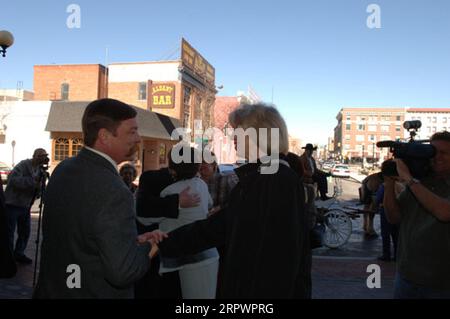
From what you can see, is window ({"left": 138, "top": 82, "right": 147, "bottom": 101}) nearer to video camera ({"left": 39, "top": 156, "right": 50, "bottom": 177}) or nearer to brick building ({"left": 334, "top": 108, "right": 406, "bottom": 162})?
video camera ({"left": 39, "top": 156, "right": 50, "bottom": 177})

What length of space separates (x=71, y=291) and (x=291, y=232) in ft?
3.59

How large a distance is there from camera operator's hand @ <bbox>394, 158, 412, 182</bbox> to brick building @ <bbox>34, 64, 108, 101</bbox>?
131ft

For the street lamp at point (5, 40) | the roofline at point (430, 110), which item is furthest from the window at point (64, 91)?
the roofline at point (430, 110)

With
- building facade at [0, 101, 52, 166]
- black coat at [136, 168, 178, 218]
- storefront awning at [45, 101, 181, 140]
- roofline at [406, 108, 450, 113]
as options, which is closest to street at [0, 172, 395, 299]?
black coat at [136, 168, 178, 218]

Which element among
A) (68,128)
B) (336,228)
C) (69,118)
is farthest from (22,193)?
(69,118)

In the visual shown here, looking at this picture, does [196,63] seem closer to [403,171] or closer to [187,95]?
[187,95]

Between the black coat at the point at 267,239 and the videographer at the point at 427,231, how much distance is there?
3.47 feet

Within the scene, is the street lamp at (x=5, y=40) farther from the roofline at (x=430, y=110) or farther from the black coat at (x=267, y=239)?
the roofline at (x=430, y=110)

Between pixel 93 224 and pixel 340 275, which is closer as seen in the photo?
pixel 93 224

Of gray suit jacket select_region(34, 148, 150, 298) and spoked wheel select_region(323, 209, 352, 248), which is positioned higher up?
gray suit jacket select_region(34, 148, 150, 298)

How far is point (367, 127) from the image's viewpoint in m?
118

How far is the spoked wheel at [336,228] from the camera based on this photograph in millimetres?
9094

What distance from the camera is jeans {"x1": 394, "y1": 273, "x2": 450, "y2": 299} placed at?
260 cm

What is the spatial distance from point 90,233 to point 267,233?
2.68 feet
